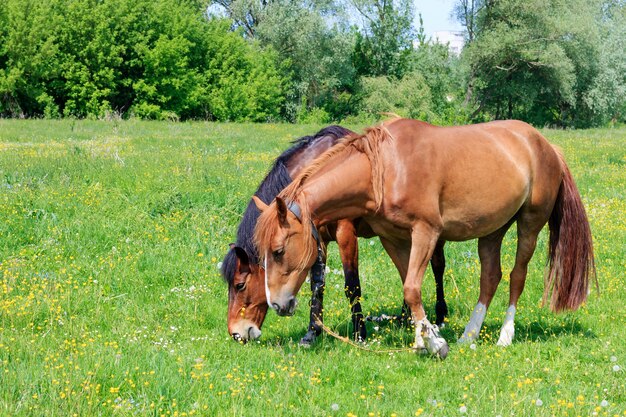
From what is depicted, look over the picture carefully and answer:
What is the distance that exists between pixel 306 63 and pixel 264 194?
43.7m

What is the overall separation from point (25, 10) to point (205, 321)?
3467cm

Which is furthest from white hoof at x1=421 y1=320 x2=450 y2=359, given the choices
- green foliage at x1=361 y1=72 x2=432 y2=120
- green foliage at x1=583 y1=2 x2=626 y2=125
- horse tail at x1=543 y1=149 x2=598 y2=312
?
green foliage at x1=583 y1=2 x2=626 y2=125

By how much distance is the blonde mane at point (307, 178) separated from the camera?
498 centimetres

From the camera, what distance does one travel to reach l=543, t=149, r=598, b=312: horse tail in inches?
249

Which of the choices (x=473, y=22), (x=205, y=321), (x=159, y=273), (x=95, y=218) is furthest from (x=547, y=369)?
(x=473, y=22)

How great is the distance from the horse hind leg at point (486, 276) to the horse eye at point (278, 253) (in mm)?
2068

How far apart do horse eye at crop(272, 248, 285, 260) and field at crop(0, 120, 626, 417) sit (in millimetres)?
831

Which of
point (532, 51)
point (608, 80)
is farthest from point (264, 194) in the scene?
point (608, 80)

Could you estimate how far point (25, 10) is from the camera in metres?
35.5

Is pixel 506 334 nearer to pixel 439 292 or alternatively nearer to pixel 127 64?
pixel 439 292

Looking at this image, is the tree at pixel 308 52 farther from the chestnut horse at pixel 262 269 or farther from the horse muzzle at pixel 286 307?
the horse muzzle at pixel 286 307

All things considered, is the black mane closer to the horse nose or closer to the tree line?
the horse nose

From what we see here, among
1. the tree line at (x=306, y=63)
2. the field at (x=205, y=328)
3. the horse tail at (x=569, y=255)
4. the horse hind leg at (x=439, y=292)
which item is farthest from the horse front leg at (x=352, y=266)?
the tree line at (x=306, y=63)

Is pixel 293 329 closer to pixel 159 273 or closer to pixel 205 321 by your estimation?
pixel 205 321
